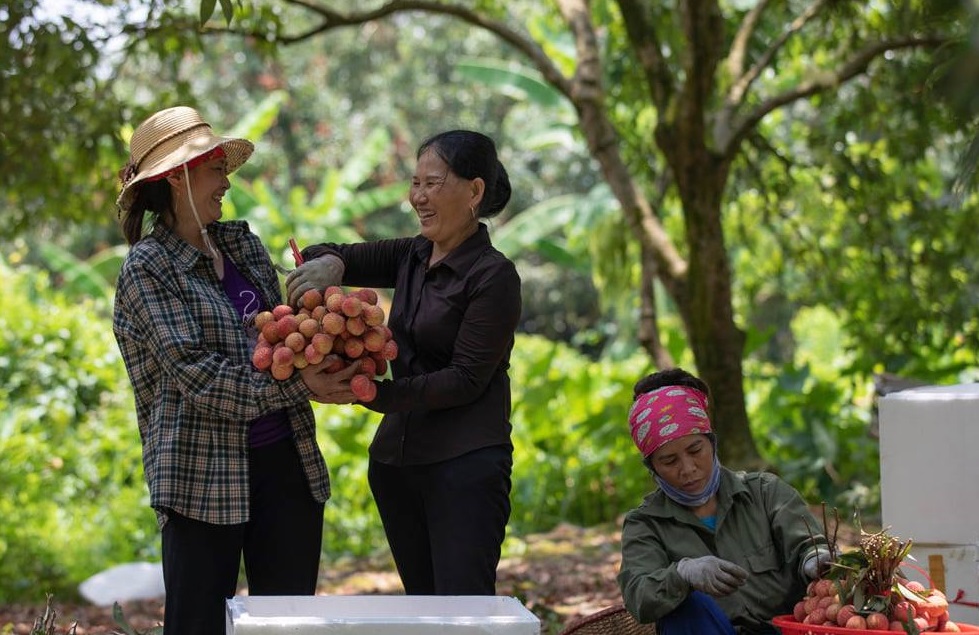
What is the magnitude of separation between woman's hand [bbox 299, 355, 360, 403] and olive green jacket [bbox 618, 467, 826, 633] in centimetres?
83

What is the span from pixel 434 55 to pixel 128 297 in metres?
20.9

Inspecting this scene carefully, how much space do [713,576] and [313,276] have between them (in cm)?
124

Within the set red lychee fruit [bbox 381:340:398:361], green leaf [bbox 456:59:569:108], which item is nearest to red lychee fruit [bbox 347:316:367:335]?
red lychee fruit [bbox 381:340:398:361]

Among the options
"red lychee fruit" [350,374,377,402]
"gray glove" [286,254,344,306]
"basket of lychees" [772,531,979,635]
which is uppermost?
"gray glove" [286,254,344,306]

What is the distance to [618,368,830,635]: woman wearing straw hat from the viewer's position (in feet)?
10.8

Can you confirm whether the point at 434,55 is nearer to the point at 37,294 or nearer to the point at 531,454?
the point at 37,294

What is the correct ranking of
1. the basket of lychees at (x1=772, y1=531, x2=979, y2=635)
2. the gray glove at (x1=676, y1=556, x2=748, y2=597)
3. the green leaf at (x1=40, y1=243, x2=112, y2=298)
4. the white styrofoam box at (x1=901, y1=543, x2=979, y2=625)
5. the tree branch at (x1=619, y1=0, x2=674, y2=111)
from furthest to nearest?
the green leaf at (x1=40, y1=243, x2=112, y2=298), the tree branch at (x1=619, y1=0, x2=674, y2=111), the white styrofoam box at (x1=901, y1=543, x2=979, y2=625), the gray glove at (x1=676, y1=556, x2=748, y2=597), the basket of lychees at (x1=772, y1=531, x2=979, y2=635)

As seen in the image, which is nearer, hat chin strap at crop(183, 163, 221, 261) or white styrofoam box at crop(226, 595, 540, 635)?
white styrofoam box at crop(226, 595, 540, 635)

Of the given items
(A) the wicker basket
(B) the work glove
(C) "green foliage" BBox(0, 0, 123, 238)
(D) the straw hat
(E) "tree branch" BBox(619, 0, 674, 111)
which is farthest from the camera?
(E) "tree branch" BBox(619, 0, 674, 111)

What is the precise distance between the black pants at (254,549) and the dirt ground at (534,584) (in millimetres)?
2429

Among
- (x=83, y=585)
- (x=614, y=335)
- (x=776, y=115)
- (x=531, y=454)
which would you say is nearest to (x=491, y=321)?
(x=83, y=585)

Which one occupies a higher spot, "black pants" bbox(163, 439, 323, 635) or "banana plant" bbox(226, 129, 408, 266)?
"banana plant" bbox(226, 129, 408, 266)

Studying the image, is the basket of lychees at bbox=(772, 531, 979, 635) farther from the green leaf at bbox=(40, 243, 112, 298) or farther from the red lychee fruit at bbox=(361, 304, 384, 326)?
the green leaf at bbox=(40, 243, 112, 298)

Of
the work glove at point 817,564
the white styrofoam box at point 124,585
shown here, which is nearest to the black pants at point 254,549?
the work glove at point 817,564
